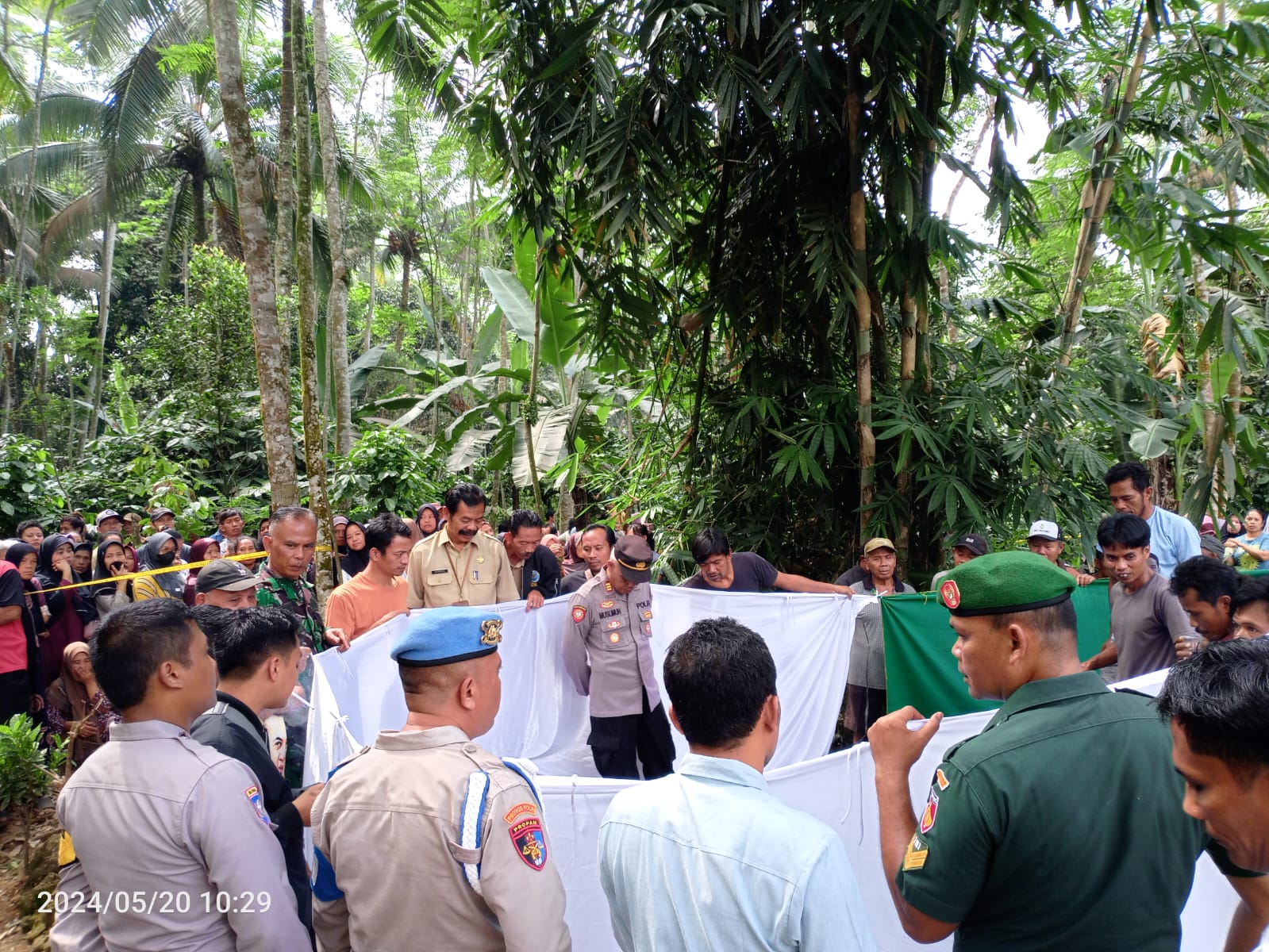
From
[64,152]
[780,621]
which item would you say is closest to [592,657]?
[780,621]

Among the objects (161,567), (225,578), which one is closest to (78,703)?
(161,567)

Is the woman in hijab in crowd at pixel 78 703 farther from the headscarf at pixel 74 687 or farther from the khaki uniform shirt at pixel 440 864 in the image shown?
the khaki uniform shirt at pixel 440 864

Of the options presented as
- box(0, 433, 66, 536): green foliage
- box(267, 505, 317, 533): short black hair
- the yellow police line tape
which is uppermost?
box(0, 433, 66, 536): green foliage

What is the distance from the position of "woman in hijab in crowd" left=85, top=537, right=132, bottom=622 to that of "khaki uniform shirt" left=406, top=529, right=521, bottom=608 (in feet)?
8.13

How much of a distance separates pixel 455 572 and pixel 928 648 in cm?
255

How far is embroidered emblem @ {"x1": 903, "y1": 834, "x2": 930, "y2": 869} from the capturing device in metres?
1.52

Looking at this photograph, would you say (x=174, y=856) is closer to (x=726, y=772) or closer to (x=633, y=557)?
(x=726, y=772)

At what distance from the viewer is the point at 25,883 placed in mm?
4008

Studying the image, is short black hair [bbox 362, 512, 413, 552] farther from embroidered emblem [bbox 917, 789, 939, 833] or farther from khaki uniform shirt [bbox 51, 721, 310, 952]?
embroidered emblem [bbox 917, 789, 939, 833]

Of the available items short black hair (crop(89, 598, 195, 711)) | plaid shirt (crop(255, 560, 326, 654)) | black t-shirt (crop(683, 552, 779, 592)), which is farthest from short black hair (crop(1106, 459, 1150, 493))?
short black hair (crop(89, 598, 195, 711))

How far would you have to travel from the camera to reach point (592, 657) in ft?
15.2

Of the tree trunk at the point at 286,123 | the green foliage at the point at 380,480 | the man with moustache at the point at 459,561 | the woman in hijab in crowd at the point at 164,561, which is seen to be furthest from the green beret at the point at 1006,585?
the green foliage at the point at 380,480

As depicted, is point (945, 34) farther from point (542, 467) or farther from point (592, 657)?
point (542, 467)

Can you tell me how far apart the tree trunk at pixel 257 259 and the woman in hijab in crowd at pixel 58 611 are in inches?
58.5
